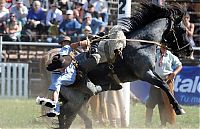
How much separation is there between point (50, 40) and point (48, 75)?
5.01 m

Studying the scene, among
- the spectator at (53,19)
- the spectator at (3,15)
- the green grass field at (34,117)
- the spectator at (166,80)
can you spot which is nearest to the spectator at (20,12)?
the spectator at (3,15)

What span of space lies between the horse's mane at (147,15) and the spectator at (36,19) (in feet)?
31.2

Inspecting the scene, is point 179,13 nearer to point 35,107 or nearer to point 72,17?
point 35,107

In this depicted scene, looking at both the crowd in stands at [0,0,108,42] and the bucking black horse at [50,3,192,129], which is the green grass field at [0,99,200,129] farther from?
the crowd in stands at [0,0,108,42]

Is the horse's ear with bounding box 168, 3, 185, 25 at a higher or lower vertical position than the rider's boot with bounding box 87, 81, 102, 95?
higher

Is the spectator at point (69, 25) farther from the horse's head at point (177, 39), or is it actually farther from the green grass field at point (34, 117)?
the horse's head at point (177, 39)

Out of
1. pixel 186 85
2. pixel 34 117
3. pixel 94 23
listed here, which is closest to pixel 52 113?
pixel 34 117

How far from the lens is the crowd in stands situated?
19797 millimetres

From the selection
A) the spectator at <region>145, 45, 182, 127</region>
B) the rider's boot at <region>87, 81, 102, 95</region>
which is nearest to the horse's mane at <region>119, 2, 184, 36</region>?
the rider's boot at <region>87, 81, 102, 95</region>

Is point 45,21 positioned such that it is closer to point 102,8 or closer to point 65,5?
point 65,5

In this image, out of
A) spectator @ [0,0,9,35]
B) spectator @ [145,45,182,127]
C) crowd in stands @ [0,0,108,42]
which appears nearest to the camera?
spectator @ [145,45,182,127]

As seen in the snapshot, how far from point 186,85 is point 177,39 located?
24.3 feet

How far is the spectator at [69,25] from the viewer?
65.2ft

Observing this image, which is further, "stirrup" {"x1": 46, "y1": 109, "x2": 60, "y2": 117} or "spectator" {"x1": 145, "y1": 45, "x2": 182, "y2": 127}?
"spectator" {"x1": 145, "y1": 45, "x2": 182, "y2": 127}
